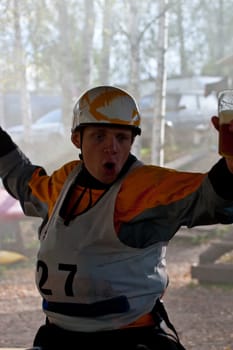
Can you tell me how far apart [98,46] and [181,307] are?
1.86 metres

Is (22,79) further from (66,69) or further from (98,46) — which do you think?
(98,46)

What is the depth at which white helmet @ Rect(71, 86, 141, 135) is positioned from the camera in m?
1.31

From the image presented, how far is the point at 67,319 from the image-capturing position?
51.6 inches

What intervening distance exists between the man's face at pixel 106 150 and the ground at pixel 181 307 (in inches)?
50.3

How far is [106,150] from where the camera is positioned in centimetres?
130

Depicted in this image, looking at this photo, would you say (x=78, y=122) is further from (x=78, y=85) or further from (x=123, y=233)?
(x=78, y=85)

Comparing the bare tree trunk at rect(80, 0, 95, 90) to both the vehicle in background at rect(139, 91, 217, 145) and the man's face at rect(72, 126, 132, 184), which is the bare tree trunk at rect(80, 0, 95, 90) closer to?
the vehicle in background at rect(139, 91, 217, 145)

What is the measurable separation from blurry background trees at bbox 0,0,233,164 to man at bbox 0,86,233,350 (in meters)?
2.57

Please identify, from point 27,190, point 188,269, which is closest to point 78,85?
point 188,269

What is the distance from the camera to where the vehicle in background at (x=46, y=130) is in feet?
13.6

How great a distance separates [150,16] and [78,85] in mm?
610

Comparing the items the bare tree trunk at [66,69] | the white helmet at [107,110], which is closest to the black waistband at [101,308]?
the white helmet at [107,110]

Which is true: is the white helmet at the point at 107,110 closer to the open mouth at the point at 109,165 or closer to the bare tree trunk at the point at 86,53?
the open mouth at the point at 109,165

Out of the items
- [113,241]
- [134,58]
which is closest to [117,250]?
[113,241]
